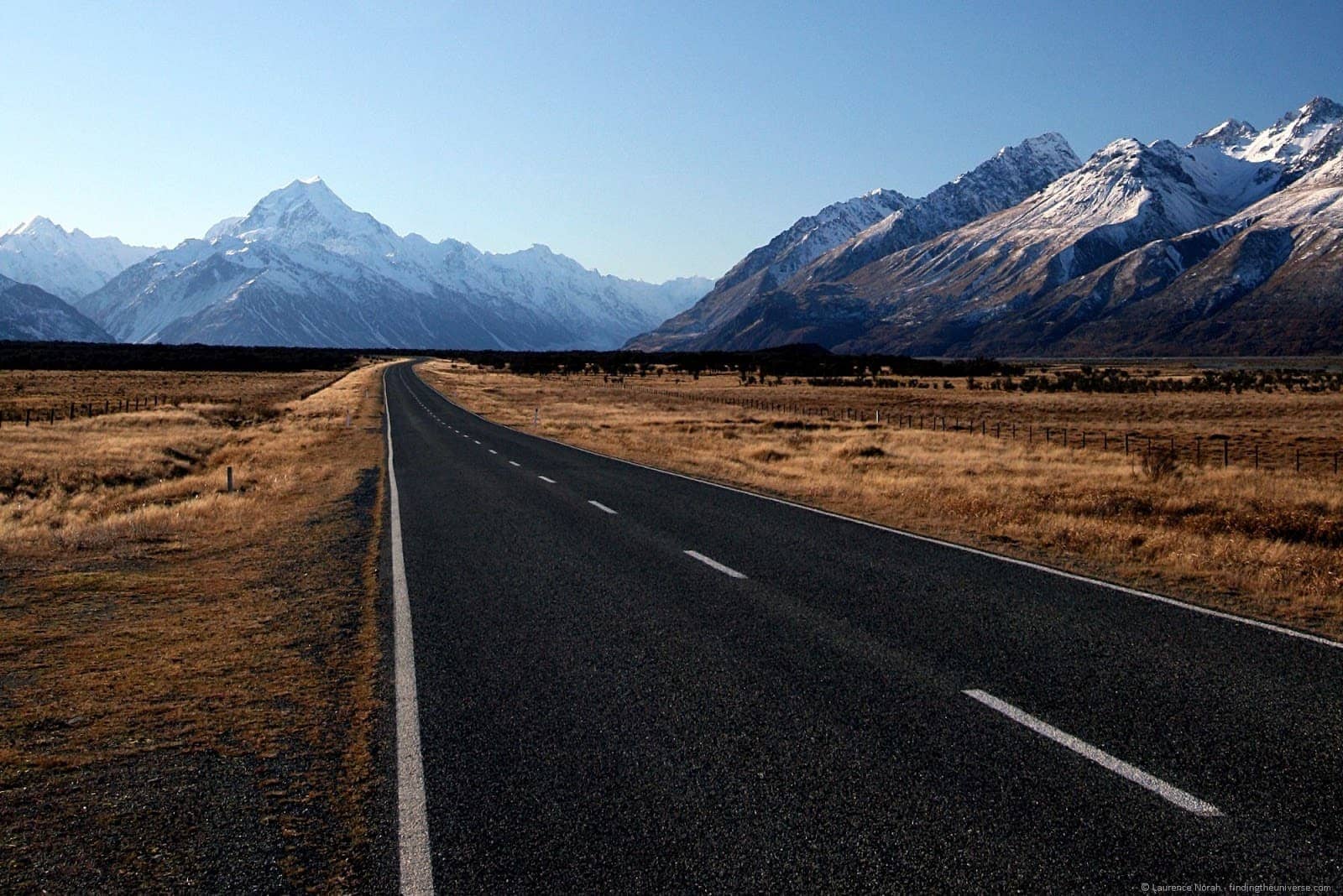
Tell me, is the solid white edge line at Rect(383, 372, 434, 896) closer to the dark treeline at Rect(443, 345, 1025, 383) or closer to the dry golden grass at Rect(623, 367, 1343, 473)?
the dry golden grass at Rect(623, 367, 1343, 473)

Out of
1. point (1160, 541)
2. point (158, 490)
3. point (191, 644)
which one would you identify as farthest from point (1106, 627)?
point (158, 490)

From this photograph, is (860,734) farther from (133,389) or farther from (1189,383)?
(1189,383)

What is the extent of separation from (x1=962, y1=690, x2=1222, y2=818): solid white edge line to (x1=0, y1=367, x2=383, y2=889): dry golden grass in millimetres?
3877

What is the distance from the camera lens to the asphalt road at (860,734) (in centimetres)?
436

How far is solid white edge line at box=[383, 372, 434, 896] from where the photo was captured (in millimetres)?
4324

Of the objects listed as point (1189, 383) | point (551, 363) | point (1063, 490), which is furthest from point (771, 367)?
point (1063, 490)

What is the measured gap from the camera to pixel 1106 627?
27.6 ft

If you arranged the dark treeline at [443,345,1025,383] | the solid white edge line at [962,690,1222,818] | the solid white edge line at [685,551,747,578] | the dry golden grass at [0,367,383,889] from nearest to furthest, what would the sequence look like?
the solid white edge line at [962,690,1222,818], the dry golden grass at [0,367,383,889], the solid white edge line at [685,551,747,578], the dark treeline at [443,345,1025,383]

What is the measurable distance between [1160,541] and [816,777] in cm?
1017

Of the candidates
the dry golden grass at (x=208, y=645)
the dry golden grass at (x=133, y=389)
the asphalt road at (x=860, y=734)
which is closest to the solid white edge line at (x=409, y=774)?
the asphalt road at (x=860, y=734)

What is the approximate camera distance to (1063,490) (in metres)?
20.9

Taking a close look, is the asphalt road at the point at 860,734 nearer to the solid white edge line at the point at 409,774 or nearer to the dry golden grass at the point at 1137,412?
the solid white edge line at the point at 409,774

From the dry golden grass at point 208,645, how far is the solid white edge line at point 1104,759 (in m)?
3.88

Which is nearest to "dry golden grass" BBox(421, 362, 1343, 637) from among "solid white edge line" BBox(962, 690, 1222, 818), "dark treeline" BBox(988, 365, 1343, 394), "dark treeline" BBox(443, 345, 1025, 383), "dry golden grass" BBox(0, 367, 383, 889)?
"solid white edge line" BBox(962, 690, 1222, 818)
